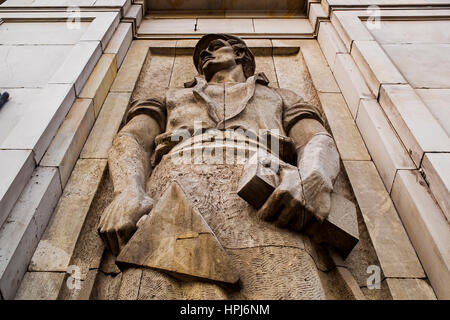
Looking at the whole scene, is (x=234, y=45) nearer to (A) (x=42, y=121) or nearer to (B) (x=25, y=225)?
(A) (x=42, y=121)

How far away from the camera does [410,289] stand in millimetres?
3635

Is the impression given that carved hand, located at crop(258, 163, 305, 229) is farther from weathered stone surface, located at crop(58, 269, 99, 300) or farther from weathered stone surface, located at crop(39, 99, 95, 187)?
weathered stone surface, located at crop(39, 99, 95, 187)

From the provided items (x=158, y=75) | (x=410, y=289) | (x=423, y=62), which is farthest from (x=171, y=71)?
(x=410, y=289)

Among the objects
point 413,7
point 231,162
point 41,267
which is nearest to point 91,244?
→ point 41,267

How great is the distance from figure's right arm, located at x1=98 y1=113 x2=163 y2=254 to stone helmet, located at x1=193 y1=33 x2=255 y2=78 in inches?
59.9

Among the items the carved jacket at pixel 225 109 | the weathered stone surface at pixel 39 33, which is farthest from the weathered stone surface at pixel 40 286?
the weathered stone surface at pixel 39 33

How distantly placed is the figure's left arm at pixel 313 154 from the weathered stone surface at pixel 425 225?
663 mm

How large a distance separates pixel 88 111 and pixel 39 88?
0.87 m

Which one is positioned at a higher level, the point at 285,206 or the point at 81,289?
the point at 285,206

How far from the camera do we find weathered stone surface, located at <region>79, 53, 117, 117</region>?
220 inches

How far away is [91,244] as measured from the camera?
3.99m

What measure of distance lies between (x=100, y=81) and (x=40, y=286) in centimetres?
294
